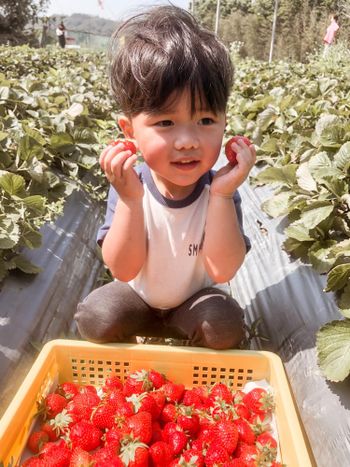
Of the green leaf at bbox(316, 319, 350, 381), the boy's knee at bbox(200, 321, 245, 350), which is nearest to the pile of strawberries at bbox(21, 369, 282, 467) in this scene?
the boy's knee at bbox(200, 321, 245, 350)

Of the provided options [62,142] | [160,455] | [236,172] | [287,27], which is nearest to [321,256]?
[236,172]

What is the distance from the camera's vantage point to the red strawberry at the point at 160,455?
1414 millimetres

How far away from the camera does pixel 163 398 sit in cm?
160

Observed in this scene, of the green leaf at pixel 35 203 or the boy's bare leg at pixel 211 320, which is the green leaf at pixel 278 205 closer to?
the boy's bare leg at pixel 211 320

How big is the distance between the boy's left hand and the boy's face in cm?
9

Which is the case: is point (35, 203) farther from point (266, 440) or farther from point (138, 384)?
point (266, 440)

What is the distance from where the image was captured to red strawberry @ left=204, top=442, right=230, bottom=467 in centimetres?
142

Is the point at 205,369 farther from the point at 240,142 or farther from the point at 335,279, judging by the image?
the point at 240,142

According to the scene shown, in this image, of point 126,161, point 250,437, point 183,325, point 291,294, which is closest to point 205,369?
point 183,325

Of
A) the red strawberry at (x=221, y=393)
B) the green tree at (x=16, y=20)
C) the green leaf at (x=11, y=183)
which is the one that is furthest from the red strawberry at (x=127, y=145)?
the green tree at (x=16, y=20)

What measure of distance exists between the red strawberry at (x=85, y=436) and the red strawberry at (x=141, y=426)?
0.33ft

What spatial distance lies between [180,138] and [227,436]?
822 mm

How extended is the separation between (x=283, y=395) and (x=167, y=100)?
2.84 ft

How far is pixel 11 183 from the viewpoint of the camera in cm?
203
